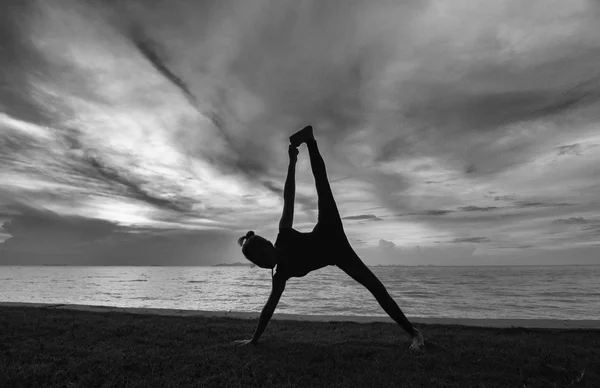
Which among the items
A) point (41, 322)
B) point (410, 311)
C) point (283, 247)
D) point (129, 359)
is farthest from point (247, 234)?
point (410, 311)

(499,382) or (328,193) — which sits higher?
(328,193)

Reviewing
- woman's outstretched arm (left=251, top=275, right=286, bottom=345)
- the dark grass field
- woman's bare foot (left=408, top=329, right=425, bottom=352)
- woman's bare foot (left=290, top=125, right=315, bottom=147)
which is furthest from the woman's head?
woman's bare foot (left=408, top=329, right=425, bottom=352)

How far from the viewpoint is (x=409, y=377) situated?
434cm

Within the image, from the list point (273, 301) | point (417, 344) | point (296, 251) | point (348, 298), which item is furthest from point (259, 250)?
point (348, 298)

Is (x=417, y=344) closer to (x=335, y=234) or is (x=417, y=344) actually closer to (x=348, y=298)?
(x=335, y=234)

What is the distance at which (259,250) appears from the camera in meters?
5.65

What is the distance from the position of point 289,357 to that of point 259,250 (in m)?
1.77

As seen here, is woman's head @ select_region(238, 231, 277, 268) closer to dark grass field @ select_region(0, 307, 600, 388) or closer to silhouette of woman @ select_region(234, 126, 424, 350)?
silhouette of woman @ select_region(234, 126, 424, 350)

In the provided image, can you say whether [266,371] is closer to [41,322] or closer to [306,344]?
[306,344]

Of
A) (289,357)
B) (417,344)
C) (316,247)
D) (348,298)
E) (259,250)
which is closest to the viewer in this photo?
(289,357)

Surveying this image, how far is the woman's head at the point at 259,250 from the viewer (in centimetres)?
564

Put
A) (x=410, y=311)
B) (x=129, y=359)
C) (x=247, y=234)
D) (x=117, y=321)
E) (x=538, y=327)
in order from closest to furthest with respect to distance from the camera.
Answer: (x=129, y=359) → (x=247, y=234) → (x=538, y=327) → (x=117, y=321) → (x=410, y=311)

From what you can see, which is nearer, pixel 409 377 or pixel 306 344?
pixel 409 377

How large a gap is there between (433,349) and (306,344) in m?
2.27
